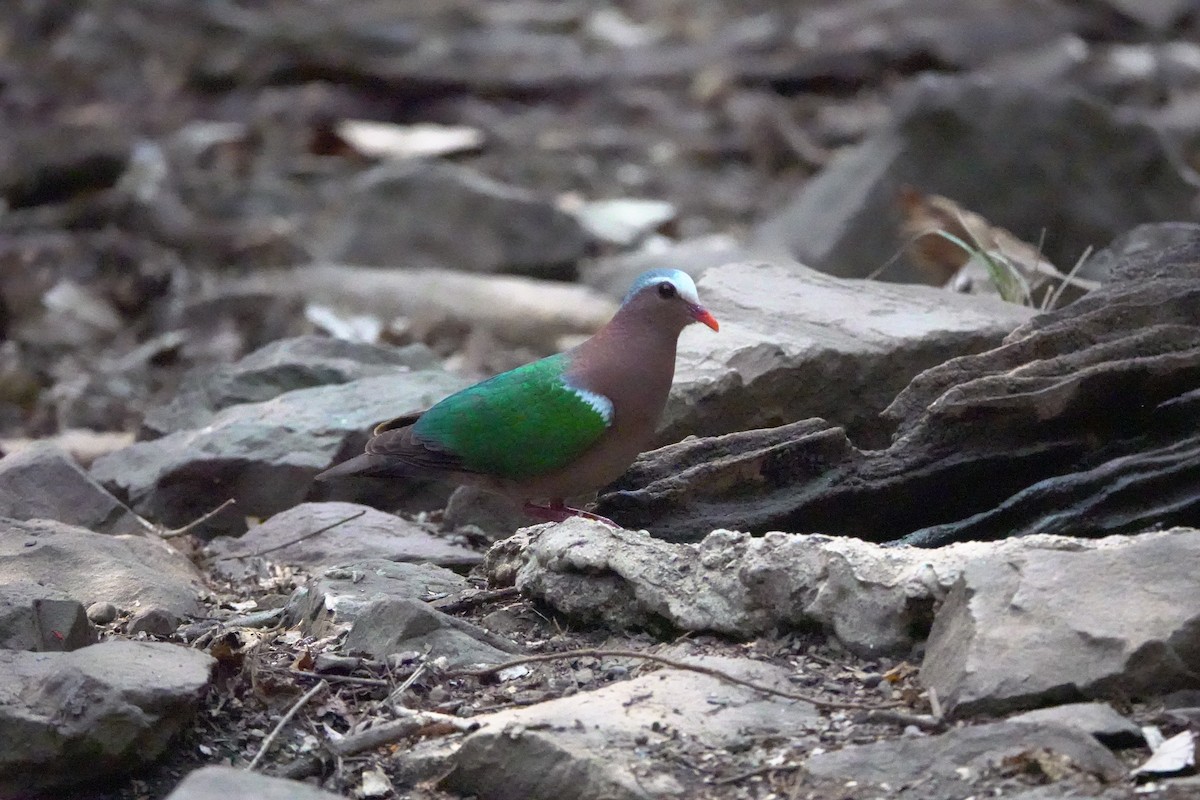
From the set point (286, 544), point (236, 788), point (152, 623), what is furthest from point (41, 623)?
point (286, 544)

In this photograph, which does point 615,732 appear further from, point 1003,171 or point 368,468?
point 1003,171

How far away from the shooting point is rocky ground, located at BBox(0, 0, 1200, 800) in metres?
3.04

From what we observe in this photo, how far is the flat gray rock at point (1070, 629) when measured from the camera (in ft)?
9.82

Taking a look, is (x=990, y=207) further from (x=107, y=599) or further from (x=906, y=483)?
(x=107, y=599)

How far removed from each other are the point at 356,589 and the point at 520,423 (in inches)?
27.6

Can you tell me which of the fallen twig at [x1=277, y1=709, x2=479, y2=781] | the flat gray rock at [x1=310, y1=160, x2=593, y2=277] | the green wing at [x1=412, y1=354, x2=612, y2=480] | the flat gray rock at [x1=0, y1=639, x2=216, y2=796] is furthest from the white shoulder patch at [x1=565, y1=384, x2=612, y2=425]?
the flat gray rock at [x1=310, y1=160, x2=593, y2=277]

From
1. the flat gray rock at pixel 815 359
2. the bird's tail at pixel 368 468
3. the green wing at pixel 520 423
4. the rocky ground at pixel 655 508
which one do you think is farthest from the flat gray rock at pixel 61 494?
the flat gray rock at pixel 815 359

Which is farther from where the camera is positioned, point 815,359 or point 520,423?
point 815,359

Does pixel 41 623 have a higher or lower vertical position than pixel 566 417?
lower

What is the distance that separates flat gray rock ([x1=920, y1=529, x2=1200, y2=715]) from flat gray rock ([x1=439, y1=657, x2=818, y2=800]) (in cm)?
35

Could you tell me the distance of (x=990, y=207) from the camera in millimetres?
8914

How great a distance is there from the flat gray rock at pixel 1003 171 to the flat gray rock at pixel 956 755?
19.1 ft

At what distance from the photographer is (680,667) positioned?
329 cm

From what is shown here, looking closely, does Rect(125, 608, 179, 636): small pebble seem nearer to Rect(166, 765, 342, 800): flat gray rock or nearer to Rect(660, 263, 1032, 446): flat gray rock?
Rect(166, 765, 342, 800): flat gray rock
